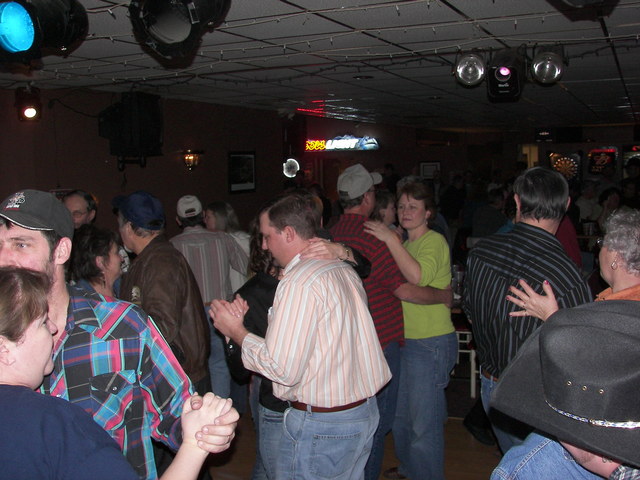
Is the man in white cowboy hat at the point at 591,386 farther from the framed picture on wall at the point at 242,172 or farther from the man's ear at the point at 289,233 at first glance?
the framed picture on wall at the point at 242,172

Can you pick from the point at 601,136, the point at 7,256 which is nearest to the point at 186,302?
the point at 7,256

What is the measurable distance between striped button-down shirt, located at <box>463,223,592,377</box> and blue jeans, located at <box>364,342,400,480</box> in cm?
54

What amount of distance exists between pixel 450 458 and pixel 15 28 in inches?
145

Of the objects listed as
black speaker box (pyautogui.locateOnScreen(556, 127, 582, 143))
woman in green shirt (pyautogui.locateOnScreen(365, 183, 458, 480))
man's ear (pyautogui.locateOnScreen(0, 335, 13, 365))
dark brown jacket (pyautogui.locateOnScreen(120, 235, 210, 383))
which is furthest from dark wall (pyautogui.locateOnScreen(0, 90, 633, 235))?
man's ear (pyautogui.locateOnScreen(0, 335, 13, 365))

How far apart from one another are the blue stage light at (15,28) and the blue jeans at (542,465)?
121 inches

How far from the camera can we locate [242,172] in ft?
35.1

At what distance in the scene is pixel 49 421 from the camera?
3.93ft

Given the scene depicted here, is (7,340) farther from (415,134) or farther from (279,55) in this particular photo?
(415,134)

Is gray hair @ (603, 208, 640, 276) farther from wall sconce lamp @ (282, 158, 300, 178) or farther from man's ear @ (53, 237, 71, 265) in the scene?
wall sconce lamp @ (282, 158, 300, 178)

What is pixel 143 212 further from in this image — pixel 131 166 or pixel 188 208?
pixel 131 166

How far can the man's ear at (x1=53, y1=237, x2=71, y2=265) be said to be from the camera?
1716mm

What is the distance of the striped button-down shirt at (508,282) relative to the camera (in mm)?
2277

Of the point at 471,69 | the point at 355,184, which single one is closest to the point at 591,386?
the point at 355,184

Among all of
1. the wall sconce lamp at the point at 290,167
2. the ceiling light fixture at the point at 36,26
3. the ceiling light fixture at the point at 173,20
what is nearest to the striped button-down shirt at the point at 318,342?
the ceiling light fixture at the point at 173,20
